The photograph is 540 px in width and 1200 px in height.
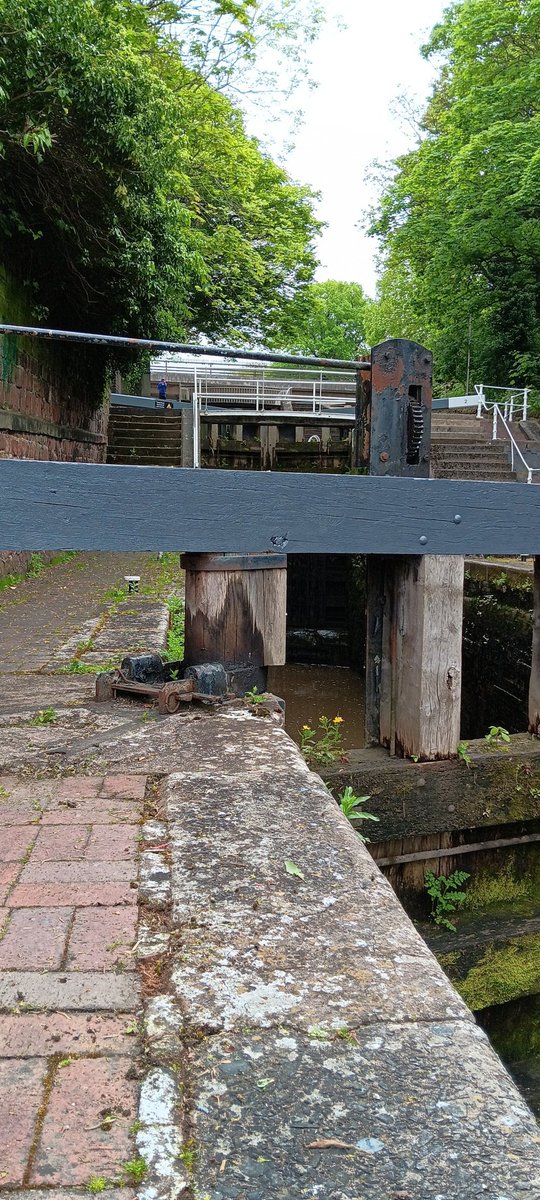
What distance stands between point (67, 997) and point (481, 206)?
1915 cm

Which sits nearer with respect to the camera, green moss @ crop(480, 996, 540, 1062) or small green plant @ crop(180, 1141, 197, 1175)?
small green plant @ crop(180, 1141, 197, 1175)

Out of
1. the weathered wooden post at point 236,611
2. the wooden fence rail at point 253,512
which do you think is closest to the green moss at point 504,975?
the weathered wooden post at point 236,611

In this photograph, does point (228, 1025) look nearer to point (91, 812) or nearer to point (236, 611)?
point (91, 812)

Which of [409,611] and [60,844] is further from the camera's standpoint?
[409,611]

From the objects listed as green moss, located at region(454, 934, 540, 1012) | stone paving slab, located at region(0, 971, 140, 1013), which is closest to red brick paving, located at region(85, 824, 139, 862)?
stone paving slab, located at region(0, 971, 140, 1013)

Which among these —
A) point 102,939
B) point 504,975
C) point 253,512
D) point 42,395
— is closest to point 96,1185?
point 102,939

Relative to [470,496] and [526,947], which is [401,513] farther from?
[526,947]

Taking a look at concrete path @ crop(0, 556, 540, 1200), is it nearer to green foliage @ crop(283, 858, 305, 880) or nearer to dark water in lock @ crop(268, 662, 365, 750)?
green foliage @ crop(283, 858, 305, 880)

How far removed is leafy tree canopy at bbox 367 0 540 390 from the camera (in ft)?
56.4

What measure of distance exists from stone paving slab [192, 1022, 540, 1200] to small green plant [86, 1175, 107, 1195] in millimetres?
114

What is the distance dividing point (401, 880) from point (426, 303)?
19836 mm

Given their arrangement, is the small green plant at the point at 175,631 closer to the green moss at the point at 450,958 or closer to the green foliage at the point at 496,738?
the green foliage at the point at 496,738

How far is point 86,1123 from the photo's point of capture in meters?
1.18

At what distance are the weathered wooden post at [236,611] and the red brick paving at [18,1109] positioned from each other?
242cm
